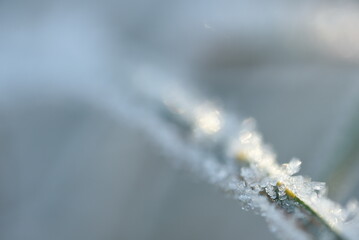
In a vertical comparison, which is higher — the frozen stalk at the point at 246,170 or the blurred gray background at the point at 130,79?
the blurred gray background at the point at 130,79

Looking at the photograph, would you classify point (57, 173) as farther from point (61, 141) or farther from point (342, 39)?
point (342, 39)

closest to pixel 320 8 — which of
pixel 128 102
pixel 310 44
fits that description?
pixel 310 44

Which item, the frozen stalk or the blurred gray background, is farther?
the blurred gray background

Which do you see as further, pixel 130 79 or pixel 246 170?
pixel 130 79

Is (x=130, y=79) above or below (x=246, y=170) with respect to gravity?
above

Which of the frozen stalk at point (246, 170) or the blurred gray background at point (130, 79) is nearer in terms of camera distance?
the frozen stalk at point (246, 170)
